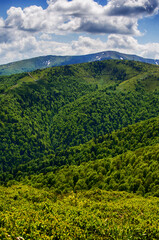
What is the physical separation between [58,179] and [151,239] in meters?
138

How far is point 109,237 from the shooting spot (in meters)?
40.2

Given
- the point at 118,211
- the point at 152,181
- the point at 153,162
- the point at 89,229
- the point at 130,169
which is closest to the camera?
the point at 89,229

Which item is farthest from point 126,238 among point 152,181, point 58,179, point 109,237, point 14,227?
point 58,179

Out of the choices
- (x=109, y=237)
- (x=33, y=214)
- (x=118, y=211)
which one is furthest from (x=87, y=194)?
(x=109, y=237)

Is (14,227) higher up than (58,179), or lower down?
higher up

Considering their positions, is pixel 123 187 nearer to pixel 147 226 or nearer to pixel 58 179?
pixel 58 179

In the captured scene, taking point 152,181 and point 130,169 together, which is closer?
point 152,181

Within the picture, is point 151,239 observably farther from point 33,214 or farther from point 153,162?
point 153,162

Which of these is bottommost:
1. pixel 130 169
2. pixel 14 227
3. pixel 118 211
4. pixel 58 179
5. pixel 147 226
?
pixel 58 179

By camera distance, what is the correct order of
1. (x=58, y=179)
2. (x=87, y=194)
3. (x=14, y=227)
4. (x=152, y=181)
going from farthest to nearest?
(x=58, y=179) < (x=152, y=181) < (x=87, y=194) < (x=14, y=227)

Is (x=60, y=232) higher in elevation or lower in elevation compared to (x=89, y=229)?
higher

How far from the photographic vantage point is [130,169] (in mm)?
146125

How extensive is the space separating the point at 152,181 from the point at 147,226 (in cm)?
8151

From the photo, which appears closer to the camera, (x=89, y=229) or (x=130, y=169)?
(x=89, y=229)
